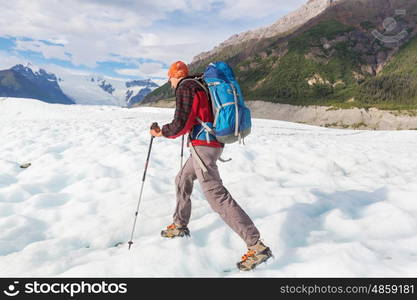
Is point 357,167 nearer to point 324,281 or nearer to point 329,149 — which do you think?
point 329,149

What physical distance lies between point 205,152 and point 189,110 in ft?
2.33

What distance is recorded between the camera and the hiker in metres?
4.91

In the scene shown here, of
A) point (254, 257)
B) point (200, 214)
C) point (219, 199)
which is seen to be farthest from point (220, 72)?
point (200, 214)

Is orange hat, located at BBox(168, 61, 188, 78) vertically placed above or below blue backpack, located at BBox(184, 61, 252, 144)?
above

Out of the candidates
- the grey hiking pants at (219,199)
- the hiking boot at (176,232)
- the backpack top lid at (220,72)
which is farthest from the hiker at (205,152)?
the hiking boot at (176,232)

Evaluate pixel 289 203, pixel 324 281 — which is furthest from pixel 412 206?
pixel 324 281

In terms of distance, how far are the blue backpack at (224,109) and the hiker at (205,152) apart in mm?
120

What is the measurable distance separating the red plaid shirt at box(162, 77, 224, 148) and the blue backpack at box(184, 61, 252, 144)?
9cm

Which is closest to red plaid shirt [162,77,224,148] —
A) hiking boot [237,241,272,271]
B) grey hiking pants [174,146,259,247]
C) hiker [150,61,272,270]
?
hiker [150,61,272,270]

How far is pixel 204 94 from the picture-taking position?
16.6ft

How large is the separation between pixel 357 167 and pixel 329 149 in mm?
2912

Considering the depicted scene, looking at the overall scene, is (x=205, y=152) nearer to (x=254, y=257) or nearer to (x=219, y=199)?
(x=219, y=199)

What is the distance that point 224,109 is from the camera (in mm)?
4828

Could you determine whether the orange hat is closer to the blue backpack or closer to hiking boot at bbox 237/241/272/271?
the blue backpack
